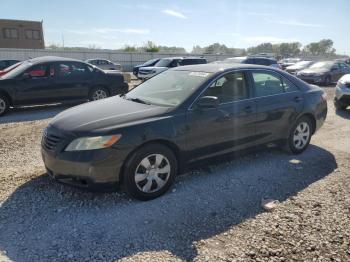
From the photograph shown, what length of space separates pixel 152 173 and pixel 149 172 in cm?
4

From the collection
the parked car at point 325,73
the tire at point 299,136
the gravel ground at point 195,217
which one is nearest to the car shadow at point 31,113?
the gravel ground at point 195,217

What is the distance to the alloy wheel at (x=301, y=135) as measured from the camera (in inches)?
225

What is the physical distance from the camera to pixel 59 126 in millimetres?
4008

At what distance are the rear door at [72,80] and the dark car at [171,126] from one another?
5199 millimetres

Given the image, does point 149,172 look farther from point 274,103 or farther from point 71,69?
point 71,69

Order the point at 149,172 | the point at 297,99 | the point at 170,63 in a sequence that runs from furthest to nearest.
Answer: the point at 170,63 → the point at 297,99 → the point at 149,172

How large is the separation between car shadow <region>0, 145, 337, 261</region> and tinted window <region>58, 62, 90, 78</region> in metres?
5.77

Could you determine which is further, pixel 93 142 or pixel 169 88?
pixel 169 88

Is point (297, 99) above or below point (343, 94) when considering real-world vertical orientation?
above

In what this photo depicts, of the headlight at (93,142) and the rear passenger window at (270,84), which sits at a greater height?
the rear passenger window at (270,84)

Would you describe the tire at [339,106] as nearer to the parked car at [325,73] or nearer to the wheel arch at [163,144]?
the wheel arch at [163,144]

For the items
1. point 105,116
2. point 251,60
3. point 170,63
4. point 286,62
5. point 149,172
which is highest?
point 286,62

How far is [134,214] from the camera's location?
3738 mm

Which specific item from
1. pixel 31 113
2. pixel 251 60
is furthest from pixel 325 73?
pixel 31 113
